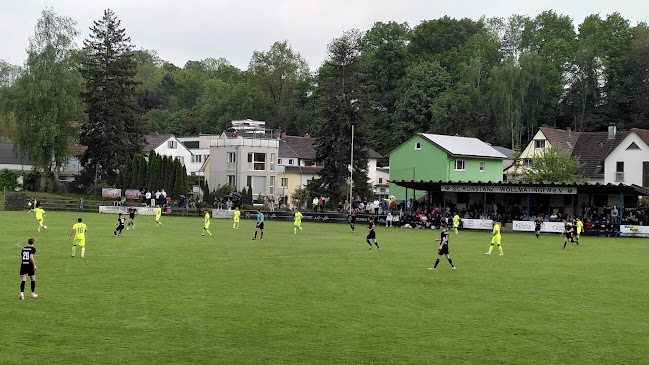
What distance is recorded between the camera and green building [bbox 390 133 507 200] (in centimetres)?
7531

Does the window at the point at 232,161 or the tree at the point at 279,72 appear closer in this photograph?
the window at the point at 232,161

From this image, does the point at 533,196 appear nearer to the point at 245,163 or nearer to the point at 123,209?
the point at 245,163

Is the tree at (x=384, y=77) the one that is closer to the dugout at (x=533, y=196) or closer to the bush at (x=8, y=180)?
the dugout at (x=533, y=196)

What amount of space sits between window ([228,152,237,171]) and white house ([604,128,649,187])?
4230cm

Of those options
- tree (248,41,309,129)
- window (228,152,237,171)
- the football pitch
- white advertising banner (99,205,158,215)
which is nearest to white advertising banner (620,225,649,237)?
the football pitch

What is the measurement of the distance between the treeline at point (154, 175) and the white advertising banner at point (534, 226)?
37.3m

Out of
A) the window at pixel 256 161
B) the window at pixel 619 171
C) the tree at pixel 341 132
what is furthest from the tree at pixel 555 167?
the window at pixel 256 161

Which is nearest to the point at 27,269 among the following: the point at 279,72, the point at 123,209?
the point at 123,209

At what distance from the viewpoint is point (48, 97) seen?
7500 cm

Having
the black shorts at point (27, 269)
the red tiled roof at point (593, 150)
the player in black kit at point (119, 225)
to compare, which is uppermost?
the red tiled roof at point (593, 150)

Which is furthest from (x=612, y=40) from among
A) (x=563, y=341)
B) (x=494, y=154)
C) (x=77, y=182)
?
(x=563, y=341)

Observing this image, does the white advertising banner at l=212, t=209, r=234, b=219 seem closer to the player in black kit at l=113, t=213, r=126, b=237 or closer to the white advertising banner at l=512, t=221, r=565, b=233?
the player in black kit at l=113, t=213, r=126, b=237

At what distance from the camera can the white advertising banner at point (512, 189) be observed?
54938 mm

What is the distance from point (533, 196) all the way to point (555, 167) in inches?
515
